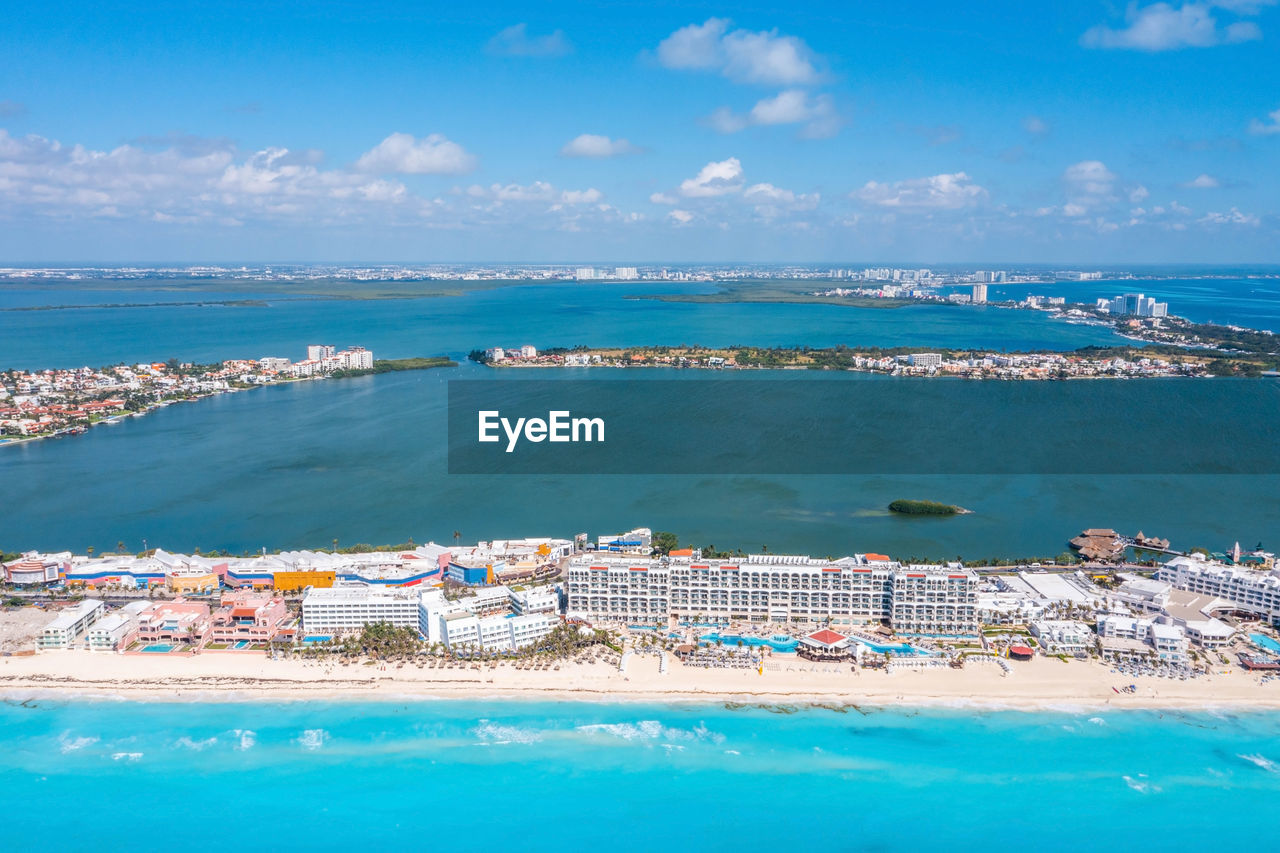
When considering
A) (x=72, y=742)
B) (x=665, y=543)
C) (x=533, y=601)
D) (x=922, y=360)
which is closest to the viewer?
(x=72, y=742)

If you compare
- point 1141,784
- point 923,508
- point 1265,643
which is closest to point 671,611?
point 1141,784

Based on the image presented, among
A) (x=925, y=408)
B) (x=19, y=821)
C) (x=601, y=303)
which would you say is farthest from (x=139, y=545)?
(x=601, y=303)

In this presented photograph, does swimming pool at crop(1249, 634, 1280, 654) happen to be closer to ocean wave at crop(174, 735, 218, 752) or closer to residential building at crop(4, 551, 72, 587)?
ocean wave at crop(174, 735, 218, 752)

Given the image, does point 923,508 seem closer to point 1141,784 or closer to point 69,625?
point 1141,784

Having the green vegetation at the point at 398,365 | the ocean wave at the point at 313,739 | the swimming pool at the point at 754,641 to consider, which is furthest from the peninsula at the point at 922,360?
the ocean wave at the point at 313,739

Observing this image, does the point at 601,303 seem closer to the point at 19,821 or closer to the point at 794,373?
the point at 794,373

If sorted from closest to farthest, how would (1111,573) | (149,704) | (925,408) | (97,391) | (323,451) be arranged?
(149,704) → (1111,573) → (323,451) → (925,408) → (97,391)
